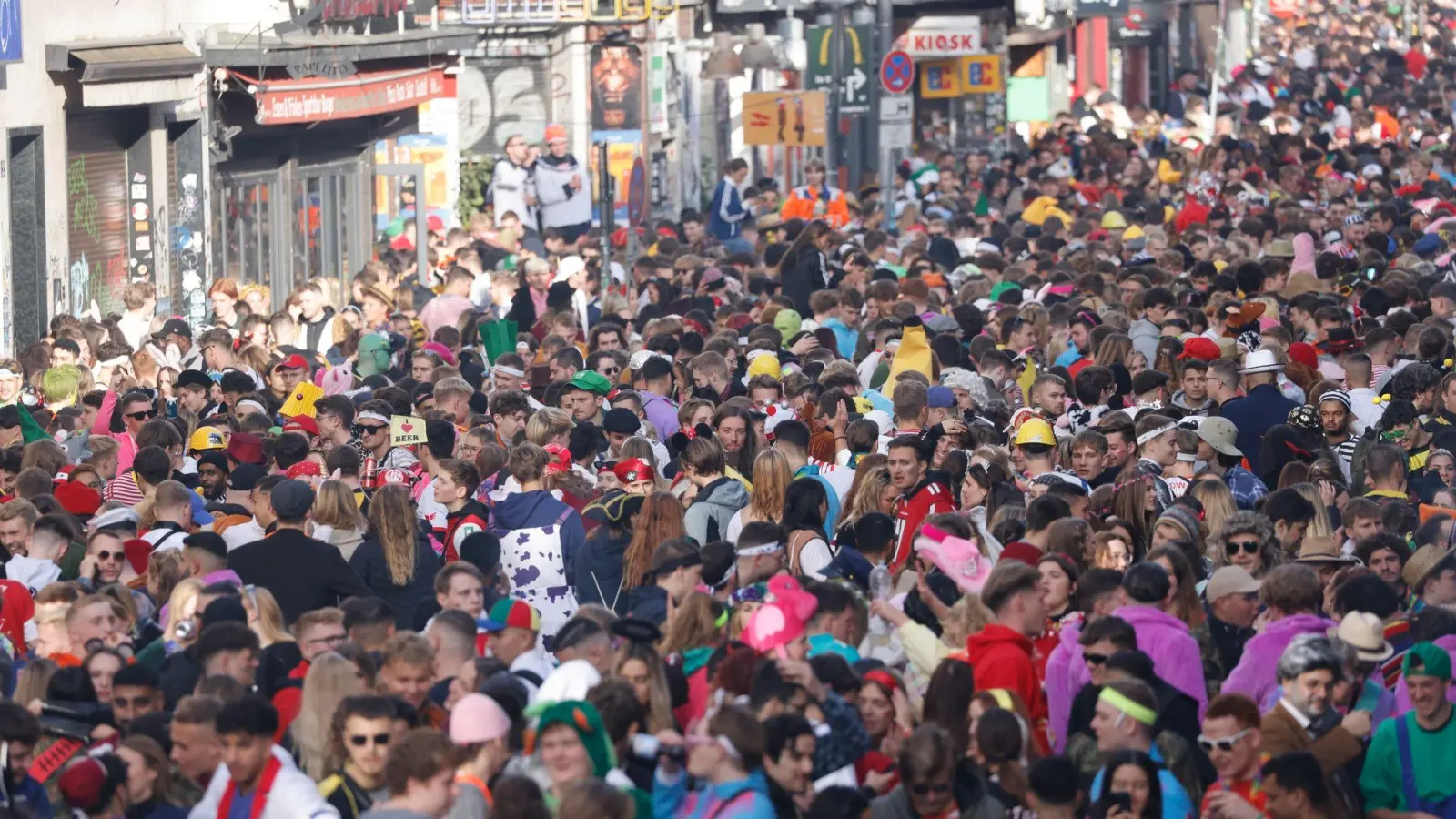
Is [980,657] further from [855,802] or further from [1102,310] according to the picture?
[1102,310]

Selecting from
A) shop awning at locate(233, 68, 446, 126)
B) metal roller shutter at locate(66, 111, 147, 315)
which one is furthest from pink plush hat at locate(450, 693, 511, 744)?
shop awning at locate(233, 68, 446, 126)

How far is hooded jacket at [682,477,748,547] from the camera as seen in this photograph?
11.3 metres

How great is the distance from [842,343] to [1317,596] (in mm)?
9032

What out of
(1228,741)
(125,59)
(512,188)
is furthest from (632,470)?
(512,188)

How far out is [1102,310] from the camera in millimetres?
17234

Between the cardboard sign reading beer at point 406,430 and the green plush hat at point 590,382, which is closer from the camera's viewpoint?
the cardboard sign reading beer at point 406,430

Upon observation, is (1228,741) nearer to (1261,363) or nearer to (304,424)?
(1261,363)

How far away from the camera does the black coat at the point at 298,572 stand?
9.95 meters

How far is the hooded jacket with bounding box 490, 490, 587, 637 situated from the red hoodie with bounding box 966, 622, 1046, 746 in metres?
2.71

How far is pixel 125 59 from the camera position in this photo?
73.4ft

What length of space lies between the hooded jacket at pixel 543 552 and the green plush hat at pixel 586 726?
11.2ft

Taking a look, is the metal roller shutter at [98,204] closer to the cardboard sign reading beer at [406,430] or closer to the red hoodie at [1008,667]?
the cardboard sign reading beer at [406,430]

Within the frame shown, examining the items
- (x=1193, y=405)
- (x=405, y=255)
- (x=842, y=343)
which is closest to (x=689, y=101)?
(x=405, y=255)

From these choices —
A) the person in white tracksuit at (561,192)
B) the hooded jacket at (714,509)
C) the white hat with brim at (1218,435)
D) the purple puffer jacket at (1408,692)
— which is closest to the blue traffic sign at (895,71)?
the person in white tracksuit at (561,192)
